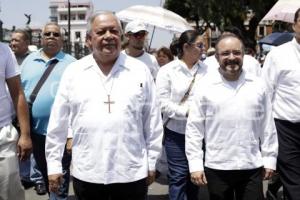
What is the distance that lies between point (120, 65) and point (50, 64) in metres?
1.76

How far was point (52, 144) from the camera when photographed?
346 centimetres

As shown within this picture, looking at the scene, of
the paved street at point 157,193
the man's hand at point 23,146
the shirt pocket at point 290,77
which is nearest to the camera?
the man's hand at point 23,146

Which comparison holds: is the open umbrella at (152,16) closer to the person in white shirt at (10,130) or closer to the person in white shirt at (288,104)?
the person in white shirt at (288,104)

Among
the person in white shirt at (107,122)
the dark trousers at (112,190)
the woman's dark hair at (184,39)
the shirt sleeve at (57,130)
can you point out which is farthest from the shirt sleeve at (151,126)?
the woman's dark hair at (184,39)

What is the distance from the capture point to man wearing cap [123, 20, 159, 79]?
20.4ft

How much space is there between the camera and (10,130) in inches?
143

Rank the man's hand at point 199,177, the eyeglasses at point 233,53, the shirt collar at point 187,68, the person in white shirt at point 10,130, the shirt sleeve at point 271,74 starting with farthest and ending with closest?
the shirt collar at point 187,68, the shirt sleeve at point 271,74, the man's hand at point 199,177, the eyeglasses at point 233,53, the person in white shirt at point 10,130

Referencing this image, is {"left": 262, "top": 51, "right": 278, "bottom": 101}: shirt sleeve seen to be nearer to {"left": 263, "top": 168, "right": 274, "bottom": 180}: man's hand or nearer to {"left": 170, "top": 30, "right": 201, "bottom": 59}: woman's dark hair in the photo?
{"left": 170, "top": 30, "right": 201, "bottom": 59}: woman's dark hair

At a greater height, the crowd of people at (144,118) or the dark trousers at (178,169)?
the crowd of people at (144,118)

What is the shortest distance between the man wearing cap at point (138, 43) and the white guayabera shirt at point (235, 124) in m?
2.37

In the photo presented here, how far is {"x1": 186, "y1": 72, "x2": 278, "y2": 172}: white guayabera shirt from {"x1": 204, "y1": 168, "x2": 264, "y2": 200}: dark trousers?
0.06 meters

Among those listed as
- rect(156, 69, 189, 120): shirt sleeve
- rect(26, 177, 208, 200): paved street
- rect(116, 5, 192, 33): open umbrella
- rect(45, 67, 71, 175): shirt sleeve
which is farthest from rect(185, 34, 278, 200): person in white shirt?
rect(116, 5, 192, 33): open umbrella

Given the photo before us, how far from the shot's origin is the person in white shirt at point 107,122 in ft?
10.7

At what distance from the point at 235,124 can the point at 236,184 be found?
0.48 metres
